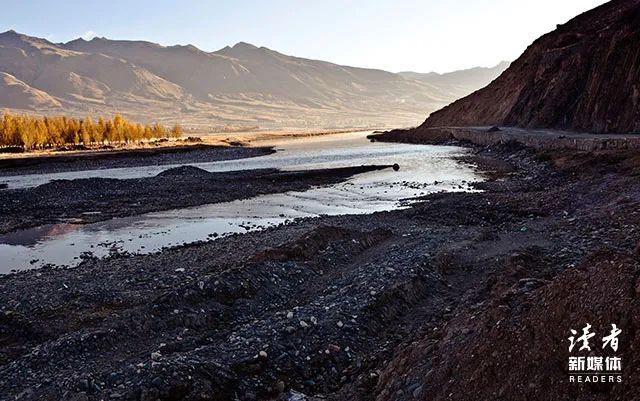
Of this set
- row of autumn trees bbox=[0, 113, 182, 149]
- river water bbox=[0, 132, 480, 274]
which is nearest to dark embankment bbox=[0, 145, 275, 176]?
row of autumn trees bbox=[0, 113, 182, 149]

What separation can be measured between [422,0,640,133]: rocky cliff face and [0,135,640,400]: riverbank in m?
37.2

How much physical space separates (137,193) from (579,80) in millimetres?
56916

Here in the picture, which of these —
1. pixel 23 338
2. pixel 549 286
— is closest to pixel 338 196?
pixel 23 338

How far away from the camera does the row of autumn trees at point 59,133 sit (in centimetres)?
9881

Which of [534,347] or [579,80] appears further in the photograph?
[579,80]

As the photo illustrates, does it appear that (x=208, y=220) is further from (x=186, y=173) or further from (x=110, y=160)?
(x=110, y=160)

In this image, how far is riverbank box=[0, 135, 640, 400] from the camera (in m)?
8.24

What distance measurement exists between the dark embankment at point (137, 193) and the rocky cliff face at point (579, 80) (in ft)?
94.1

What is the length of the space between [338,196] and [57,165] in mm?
51692

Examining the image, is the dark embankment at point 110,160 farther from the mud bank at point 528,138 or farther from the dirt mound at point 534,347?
the dirt mound at point 534,347

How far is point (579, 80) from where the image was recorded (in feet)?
220
